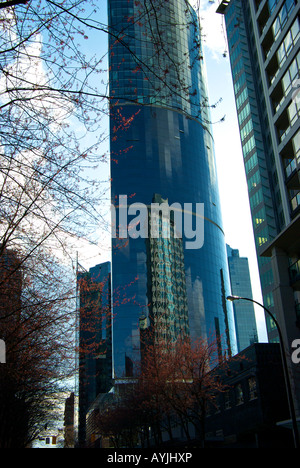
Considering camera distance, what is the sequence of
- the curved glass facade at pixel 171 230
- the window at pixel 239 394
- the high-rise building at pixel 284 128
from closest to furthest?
the high-rise building at pixel 284 128 < the window at pixel 239 394 < the curved glass facade at pixel 171 230

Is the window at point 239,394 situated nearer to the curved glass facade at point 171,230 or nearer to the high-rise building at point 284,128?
the high-rise building at point 284,128

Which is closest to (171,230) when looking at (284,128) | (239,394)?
(239,394)

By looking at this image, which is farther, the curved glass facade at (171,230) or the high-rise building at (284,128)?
the curved glass facade at (171,230)

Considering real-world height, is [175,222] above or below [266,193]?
above

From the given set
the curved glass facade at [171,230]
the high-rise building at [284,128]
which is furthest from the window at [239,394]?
the curved glass facade at [171,230]

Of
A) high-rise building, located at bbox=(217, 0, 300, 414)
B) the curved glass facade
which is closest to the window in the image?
high-rise building, located at bbox=(217, 0, 300, 414)

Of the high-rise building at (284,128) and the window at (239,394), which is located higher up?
the high-rise building at (284,128)

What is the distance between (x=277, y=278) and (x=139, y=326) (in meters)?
98.9

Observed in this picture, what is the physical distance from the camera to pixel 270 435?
2630 centimetres

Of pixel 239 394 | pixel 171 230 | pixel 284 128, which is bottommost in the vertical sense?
pixel 239 394

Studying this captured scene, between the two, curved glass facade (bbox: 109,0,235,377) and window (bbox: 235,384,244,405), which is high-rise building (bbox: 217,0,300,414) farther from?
curved glass facade (bbox: 109,0,235,377)

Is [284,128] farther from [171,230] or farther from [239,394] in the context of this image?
[171,230]
